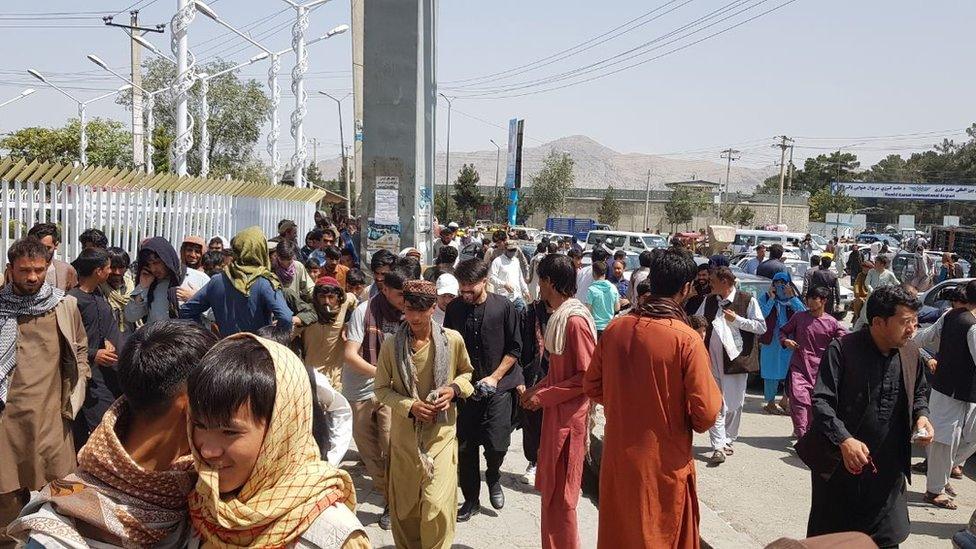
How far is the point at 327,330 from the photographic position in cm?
585

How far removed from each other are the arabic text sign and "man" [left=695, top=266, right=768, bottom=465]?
73.4m

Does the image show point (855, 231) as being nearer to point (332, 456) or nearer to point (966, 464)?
point (966, 464)

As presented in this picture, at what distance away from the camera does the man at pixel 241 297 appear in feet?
17.7

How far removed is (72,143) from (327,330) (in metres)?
36.2

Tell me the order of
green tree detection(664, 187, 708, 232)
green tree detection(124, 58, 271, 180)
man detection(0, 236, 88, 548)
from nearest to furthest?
man detection(0, 236, 88, 548) < green tree detection(124, 58, 271, 180) < green tree detection(664, 187, 708, 232)

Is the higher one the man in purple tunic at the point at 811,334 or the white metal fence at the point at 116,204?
the white metal fence at the point at 116,204

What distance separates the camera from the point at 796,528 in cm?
586

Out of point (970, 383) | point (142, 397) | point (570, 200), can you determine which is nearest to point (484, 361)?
point (142, 397)

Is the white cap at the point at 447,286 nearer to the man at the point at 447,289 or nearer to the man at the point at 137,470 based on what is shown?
the man at the point at 447,289

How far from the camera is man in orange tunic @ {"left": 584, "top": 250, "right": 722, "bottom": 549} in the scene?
145 inches

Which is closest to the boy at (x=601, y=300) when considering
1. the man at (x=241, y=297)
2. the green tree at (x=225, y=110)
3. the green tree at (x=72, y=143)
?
the man at (x=241, y=297)

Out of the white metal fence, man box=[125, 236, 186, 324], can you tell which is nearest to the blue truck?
the white metal fence

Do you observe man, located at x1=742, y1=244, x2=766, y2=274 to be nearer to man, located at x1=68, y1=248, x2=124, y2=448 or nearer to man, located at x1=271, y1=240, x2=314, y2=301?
man, located at x1=271, y1=240, x2=314, y2=301

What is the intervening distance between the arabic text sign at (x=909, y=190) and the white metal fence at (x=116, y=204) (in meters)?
71.6
